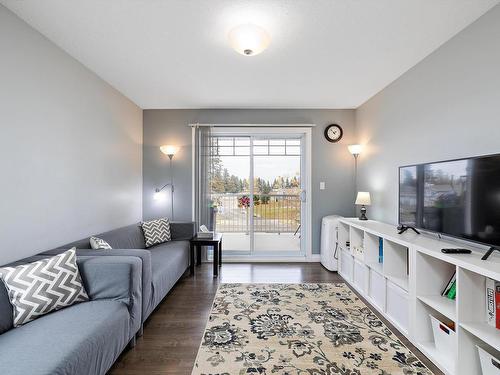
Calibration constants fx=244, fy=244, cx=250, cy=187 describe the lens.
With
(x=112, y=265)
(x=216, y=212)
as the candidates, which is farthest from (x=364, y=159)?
(x=112, y=265)

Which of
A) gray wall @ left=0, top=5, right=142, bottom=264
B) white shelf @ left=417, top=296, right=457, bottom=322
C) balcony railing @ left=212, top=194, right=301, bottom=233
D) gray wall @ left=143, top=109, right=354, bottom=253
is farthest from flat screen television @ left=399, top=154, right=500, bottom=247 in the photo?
gray wall @ left=0, top=5, right=142, bottom=264

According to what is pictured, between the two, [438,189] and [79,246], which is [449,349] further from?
[79,246]

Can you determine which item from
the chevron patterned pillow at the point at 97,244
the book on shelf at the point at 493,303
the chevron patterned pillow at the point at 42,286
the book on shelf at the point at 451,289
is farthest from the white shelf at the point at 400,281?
the chevron patterned pillow at the point at 97,244

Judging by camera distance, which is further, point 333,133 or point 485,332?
point 333,133

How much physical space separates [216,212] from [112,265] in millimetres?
2378

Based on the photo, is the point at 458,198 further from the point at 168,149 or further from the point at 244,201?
the point at 168,149

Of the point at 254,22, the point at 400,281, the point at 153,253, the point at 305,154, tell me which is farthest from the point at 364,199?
the point at 153,253

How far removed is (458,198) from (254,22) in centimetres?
203

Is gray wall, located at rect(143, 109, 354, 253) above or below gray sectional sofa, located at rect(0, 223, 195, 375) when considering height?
above

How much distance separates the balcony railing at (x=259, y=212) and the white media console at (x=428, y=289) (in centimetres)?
137

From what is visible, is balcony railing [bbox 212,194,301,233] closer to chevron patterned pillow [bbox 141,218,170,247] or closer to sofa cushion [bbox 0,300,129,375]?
chevron patterned pillow [bbox 141,218,170,247]

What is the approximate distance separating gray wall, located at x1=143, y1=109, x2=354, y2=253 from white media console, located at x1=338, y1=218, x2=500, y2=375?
3.55 ft

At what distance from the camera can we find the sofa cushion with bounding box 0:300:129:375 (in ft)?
3.65

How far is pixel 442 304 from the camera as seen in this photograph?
175 cm
